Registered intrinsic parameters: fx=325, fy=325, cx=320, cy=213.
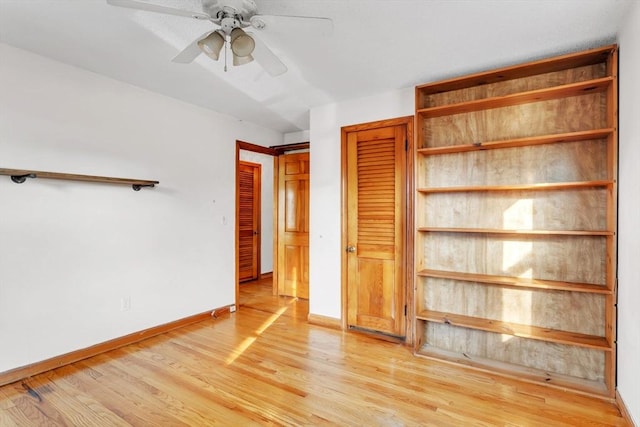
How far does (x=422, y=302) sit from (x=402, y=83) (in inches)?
76.8

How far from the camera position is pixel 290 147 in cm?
458

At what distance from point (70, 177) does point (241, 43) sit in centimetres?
183

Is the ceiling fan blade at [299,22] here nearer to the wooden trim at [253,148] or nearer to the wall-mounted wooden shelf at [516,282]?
the wall-mounted wooden shelf at [516,282]

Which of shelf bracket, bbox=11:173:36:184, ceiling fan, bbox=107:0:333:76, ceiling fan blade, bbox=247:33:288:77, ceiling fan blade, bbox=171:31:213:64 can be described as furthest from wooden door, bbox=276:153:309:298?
shelf bracket, bbox=11:173:36:184

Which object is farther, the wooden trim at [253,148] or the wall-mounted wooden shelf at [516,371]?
the wooden trim at [253,148]

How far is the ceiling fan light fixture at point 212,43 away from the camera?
174 cm

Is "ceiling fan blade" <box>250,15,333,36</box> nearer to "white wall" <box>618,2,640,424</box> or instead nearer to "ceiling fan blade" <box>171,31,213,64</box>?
"ceiling fan blade" <box>171,31,213,64</box>

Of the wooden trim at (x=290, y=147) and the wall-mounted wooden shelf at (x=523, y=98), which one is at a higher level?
the wooden trim at (x=290, y=147)

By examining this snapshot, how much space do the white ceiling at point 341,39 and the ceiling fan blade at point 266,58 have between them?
0.79 feet

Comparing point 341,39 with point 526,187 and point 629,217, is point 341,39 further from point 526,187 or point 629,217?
point 629,217

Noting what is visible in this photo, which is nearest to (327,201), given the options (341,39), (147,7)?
(341,39)

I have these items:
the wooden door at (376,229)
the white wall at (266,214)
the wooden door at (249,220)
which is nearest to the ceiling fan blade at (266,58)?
the wooden door at (376,229)

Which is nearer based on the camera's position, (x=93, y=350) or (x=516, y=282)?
(x=516, y=282)

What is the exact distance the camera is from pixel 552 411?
1993mm
